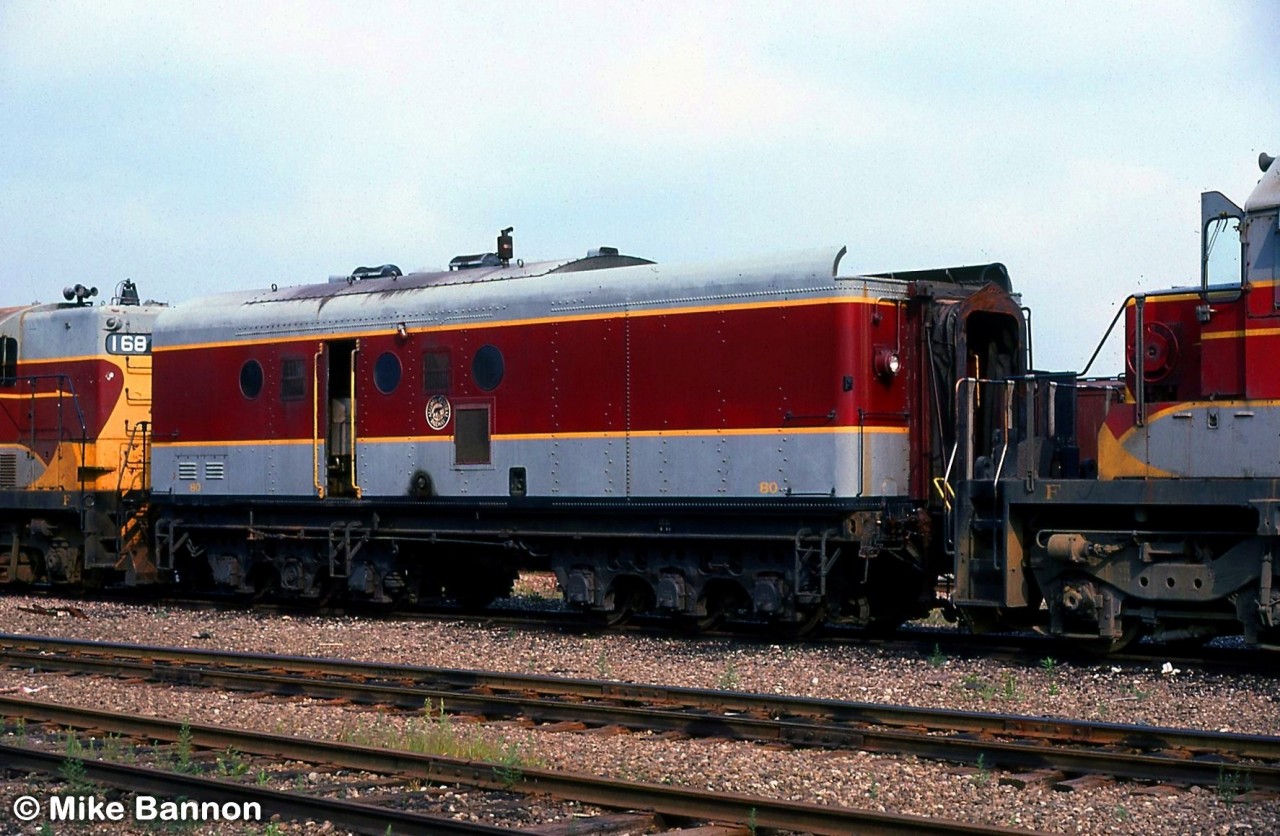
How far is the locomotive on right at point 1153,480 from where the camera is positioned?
12.2 meters

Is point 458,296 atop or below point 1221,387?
atop

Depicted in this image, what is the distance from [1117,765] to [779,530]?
6282 millimetres

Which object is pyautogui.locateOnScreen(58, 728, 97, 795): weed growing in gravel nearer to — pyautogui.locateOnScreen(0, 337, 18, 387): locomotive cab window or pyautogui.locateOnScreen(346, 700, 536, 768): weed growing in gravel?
pyautogui.locateOnScreen(346, 700, 536, 768): weed growing in gravel

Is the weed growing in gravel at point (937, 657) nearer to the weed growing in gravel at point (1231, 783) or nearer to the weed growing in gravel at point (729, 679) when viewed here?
the weed growing in gravel at point (729, 679)

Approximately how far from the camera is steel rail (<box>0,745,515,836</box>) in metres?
7.78

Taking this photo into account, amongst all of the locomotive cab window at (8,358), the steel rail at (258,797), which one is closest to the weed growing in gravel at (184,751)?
the steel rail at (258,797)

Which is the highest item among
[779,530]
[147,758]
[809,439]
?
[809,439]

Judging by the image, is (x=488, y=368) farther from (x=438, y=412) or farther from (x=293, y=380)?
(x=293, y=380)

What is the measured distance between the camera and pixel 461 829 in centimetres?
760

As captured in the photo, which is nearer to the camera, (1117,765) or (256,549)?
(1117,765)

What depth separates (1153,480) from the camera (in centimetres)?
1276

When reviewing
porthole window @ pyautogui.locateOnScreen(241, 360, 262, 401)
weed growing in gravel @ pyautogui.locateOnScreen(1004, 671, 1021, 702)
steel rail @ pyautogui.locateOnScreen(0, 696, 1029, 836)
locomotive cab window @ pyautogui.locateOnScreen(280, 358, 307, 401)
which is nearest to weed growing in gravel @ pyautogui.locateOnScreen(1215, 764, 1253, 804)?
steel rail @ pyautogui.locateOnScreen(0, 696, 1029, 836)

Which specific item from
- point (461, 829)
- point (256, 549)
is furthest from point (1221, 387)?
point (256, 549)

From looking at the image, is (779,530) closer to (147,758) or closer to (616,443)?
(616,443)
